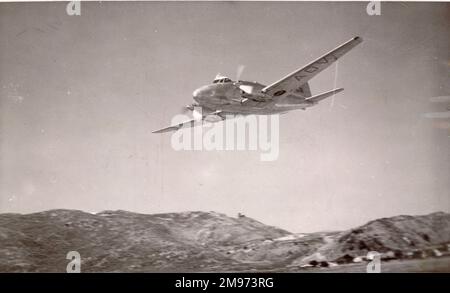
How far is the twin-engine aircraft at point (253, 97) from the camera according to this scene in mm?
9742

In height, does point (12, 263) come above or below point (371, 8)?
below

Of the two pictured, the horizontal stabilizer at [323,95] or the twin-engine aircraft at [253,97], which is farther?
the horizontal stabilizer at [323,95]

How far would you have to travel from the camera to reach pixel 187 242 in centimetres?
1085

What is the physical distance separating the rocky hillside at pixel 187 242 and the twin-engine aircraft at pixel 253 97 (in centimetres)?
272

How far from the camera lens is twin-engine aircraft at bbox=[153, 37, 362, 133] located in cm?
974

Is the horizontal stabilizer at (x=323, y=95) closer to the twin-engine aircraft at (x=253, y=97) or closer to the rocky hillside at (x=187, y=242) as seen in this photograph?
the twin-engine aircraft at (x=253, y=97)

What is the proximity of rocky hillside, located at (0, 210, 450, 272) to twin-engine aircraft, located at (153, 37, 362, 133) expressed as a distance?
8.91 ft

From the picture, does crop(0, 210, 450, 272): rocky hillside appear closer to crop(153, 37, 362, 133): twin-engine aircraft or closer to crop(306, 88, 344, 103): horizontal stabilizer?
crop(153, 37, 362, 133): twin-engine aircraft

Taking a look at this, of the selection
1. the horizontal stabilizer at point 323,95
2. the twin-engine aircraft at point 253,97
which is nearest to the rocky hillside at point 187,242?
the twin-engine aircraft at point 253,97

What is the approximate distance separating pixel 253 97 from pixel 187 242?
169 inches
